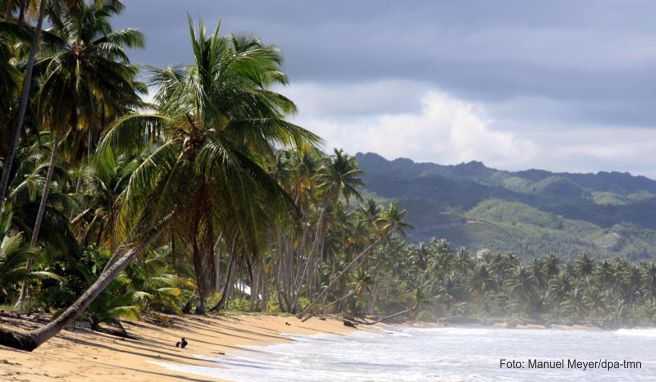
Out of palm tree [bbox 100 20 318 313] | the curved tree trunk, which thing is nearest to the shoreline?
the curved tree trunk

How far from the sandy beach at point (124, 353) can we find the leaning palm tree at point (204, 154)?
114cm

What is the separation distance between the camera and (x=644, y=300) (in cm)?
17750

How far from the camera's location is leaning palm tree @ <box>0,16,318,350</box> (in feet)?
54.2

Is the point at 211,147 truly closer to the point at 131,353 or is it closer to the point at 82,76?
the point at 131,353

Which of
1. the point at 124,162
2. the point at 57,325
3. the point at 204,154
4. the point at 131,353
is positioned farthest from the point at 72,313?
the point at 124,162

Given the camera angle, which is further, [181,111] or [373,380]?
[373,380]

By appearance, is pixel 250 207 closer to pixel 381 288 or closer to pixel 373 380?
pixel 373 380

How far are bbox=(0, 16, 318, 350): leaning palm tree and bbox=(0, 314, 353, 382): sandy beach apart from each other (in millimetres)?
1142

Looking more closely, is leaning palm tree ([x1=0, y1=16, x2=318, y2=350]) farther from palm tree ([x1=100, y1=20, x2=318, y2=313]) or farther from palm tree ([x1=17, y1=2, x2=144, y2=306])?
palm tree ([x1=17, y1=2, x2=144, y2=306])

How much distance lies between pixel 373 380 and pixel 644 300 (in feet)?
566

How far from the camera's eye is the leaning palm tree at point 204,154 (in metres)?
16.5

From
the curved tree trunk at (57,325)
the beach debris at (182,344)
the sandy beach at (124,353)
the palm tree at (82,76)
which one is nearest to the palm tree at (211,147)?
the curved tree trunk at (57,325)

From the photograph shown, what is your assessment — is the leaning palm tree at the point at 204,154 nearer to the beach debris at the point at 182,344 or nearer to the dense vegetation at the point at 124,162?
the dense vegetation at the point at 124,162

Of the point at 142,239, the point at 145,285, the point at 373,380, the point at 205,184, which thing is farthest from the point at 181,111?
the point at 145,285
